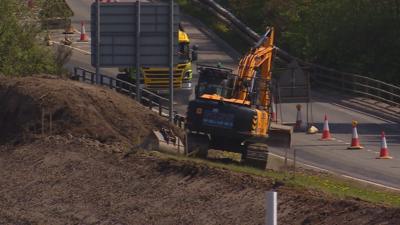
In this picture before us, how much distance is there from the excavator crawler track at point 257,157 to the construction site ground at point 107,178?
7.45ft

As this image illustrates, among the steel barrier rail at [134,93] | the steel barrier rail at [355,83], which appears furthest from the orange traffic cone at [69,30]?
the steel barrier rail at [134,93]

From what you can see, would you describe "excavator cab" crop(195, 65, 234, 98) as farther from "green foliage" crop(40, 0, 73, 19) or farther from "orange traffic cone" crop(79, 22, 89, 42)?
"orange traffic cone" crop(79, 22, 89, 42)

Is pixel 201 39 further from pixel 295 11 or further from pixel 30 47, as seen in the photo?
pixel 30 47

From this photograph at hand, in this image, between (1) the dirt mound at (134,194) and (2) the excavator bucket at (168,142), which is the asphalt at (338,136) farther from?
(1) the dirt mound at (134,194)

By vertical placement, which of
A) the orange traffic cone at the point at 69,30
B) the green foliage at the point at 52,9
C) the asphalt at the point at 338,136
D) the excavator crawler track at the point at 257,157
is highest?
the green foliage at the point at 52,9

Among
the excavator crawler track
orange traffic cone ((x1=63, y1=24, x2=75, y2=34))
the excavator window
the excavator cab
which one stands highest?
the excavator cab

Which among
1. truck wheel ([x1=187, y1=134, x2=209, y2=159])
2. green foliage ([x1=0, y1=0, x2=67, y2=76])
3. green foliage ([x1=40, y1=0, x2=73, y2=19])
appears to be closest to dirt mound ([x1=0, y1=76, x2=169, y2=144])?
truck wheel ([x1=187, y1=134, x2=209, y2=159])

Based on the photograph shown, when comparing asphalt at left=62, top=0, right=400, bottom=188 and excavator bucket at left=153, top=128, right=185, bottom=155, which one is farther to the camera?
asphalt at left=62, top=0, right=400, bottom=188

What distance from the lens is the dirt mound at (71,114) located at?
26.8 meters

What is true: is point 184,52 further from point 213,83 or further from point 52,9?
point 213,83

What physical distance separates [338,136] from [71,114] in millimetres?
12981

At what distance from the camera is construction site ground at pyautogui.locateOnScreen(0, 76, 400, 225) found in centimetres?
1889

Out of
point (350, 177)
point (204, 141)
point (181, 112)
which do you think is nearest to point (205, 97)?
point (204, 141)

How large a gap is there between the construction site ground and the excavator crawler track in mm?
2272
